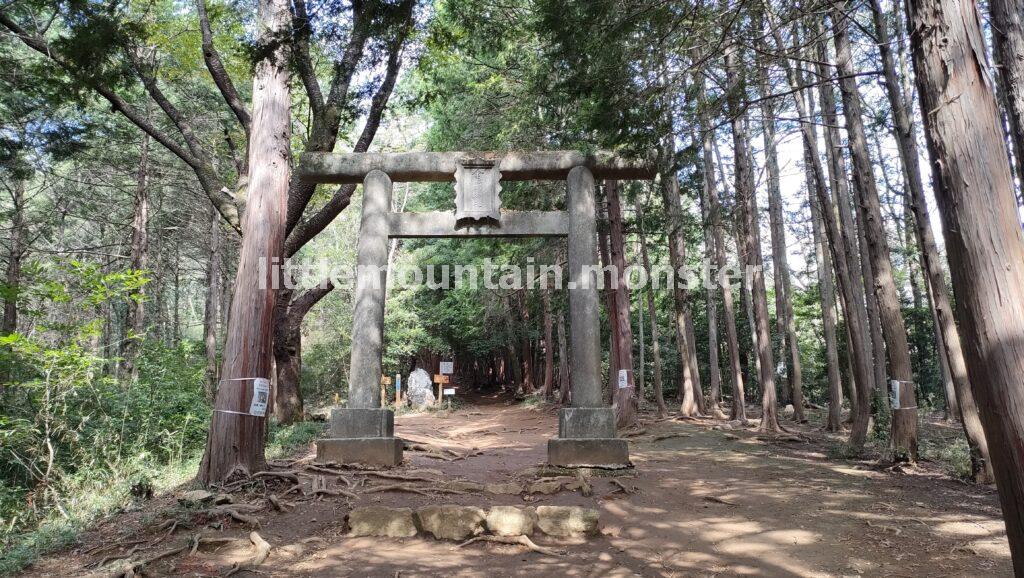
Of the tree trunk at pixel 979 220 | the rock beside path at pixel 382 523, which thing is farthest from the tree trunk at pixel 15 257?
the tree trunk at pixel 979 220

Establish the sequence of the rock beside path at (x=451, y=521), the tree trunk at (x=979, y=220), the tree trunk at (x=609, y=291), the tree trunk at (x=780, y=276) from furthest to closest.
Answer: the tree trunk at (x=780, y=276)
the tree trunk at (x=609, y=291)
the rock beside path at (x=451, y=521)
the tree trunk at (x=979, y=220)

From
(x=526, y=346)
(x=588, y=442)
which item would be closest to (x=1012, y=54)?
(x=588, y=442)

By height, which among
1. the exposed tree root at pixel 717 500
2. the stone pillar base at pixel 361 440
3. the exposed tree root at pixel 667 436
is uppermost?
the stone pillar base at pixel 361 440

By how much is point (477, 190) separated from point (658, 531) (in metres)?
5.01

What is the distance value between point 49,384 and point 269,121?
12.8 feet

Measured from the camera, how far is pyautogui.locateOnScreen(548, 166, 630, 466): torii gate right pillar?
7195 mm

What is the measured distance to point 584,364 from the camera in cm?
754

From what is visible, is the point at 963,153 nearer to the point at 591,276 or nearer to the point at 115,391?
the point at 591,276

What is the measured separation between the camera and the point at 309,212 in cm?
1734

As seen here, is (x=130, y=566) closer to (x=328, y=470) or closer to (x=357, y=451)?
(x=328, y=470)

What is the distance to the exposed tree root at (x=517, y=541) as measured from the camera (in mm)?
4449

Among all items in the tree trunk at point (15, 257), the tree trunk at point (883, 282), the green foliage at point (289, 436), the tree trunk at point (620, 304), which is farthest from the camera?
the tree trunk at point (620, 304)

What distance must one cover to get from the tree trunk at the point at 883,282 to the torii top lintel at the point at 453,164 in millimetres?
3145

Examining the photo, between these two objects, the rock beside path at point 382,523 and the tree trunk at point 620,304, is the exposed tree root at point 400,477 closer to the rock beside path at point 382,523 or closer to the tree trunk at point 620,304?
the rock beside path at point 382,523
